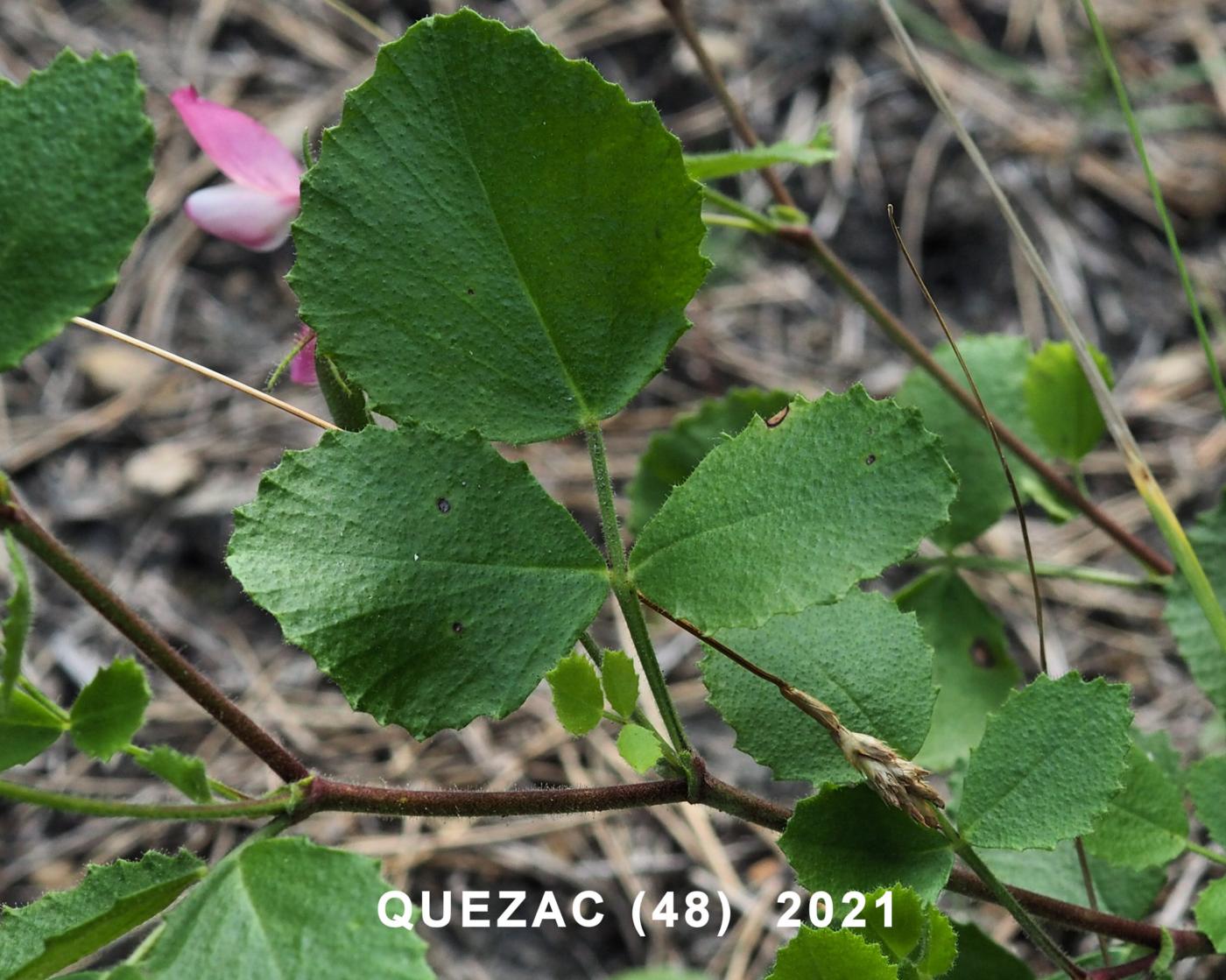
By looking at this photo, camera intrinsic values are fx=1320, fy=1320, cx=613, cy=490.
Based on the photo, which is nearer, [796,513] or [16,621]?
[16,621]

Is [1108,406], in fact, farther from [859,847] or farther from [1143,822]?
[859,847]

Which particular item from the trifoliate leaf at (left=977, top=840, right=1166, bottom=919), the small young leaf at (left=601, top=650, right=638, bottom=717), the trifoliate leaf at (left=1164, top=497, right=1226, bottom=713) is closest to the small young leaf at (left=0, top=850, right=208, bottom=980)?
the small young leaf at (left=601, top=650, right=638, bottom=717)

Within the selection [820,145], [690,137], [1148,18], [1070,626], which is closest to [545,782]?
[1070,626]

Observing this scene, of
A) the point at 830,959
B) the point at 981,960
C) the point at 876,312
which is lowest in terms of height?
the point at 981,960

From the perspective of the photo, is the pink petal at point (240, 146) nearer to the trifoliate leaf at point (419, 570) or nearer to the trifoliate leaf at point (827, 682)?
the trifoliate leaf at point (419, 570)

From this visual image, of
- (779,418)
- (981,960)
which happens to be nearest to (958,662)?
(981,960)

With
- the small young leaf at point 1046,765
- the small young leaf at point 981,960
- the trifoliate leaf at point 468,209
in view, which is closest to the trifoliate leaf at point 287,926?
the trifoliate leaf at point 468,209

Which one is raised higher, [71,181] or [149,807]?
[71,181]
